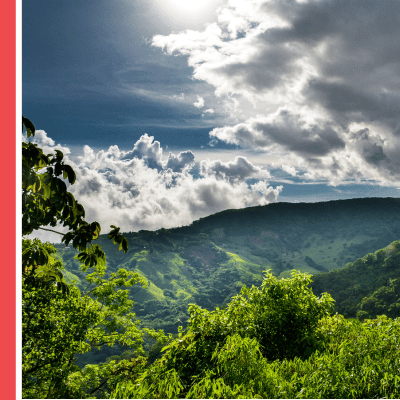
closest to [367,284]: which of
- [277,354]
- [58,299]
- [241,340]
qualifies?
[277,354]

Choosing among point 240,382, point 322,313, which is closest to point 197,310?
point 240,382

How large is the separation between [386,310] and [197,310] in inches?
3268

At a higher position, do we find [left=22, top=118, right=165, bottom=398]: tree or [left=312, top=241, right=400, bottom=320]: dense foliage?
[left=22, top=118, right=165, bottom=398]: tree

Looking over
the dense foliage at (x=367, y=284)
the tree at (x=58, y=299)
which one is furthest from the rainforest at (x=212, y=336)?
the dense foliage at (x=367, y=284)

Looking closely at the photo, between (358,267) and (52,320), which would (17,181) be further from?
(358,267)

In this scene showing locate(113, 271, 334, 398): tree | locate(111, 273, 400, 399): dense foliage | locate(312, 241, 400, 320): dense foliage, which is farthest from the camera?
locate(312, 241, 400, 320): dense foliage

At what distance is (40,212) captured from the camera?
3535 millimetres

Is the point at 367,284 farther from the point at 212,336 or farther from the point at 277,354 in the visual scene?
the point at 212,336

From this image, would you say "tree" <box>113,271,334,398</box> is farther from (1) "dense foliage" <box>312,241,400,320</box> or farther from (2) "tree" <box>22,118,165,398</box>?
(1) "dense foliage" <box>312,241,400,320</box>

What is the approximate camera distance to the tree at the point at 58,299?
336cm

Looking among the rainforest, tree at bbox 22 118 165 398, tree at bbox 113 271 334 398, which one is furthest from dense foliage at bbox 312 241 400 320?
tree at bbox 113 271 334 398

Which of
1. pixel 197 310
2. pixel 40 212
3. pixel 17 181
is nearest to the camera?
pixel 17 181

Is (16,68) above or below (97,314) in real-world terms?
above

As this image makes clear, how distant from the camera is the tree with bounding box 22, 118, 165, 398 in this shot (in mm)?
3359
